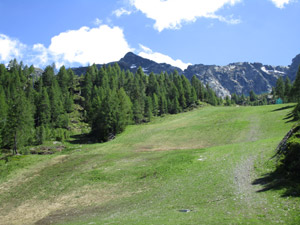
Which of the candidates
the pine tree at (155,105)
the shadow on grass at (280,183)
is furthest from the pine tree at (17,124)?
the pine tree at (155,105)

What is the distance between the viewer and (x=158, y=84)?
135 m

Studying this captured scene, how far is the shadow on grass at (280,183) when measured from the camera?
14.9 m

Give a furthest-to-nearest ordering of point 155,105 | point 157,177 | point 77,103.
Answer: point 77,103 < point 155,105 < point 157,177

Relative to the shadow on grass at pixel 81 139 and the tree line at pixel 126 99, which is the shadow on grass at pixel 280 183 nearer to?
the tree line at pixel 126 99

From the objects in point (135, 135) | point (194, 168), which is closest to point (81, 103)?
point (135, 135)

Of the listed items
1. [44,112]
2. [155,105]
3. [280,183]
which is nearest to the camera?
[280,183]

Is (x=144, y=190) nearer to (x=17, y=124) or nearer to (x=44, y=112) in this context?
(x=17, y=124)

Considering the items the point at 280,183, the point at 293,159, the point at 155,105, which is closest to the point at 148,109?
the point at 155,105

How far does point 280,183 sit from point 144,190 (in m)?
14.2

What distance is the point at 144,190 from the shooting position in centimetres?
2559

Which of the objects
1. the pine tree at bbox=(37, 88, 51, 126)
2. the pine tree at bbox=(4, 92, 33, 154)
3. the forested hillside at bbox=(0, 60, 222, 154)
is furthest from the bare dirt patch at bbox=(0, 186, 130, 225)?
the pine tree at bbox=(37, 88, 51, 126)

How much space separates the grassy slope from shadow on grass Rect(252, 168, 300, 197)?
525mm

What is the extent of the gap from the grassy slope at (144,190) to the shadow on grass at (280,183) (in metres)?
0.53

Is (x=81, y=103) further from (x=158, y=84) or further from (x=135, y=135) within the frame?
(x=135, y=135)
